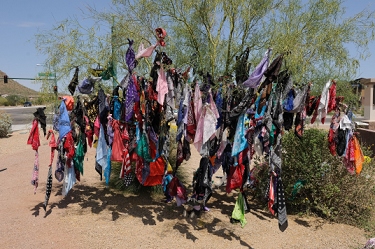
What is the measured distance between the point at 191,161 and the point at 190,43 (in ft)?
15.7

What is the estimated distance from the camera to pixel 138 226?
16.9 feet

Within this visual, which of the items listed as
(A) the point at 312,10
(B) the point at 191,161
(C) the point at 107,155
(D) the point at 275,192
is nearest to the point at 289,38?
(A) the point at 312,10

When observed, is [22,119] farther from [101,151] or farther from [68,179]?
[101,151]

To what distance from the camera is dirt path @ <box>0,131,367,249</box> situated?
4.59 m

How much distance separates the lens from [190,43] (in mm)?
6691

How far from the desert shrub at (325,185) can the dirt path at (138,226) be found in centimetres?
26

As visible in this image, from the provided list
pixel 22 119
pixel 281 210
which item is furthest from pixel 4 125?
pixel 281 210

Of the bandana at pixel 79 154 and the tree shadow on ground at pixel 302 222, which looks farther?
the bandana at pixel 79 154

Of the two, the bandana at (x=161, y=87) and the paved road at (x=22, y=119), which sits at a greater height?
the bandana at (x=161, y=87)

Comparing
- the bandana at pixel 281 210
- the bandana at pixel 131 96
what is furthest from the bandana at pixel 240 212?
the bandana at pixel 131 96

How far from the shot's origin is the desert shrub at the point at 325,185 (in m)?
5.31

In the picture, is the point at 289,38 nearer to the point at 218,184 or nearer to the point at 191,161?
the point at 218,184

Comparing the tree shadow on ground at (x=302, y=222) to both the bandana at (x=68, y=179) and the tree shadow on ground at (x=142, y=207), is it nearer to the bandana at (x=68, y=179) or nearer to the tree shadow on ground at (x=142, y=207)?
the tree shadow on ground at (x=142, y=207)

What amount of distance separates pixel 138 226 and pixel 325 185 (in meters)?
2.91
